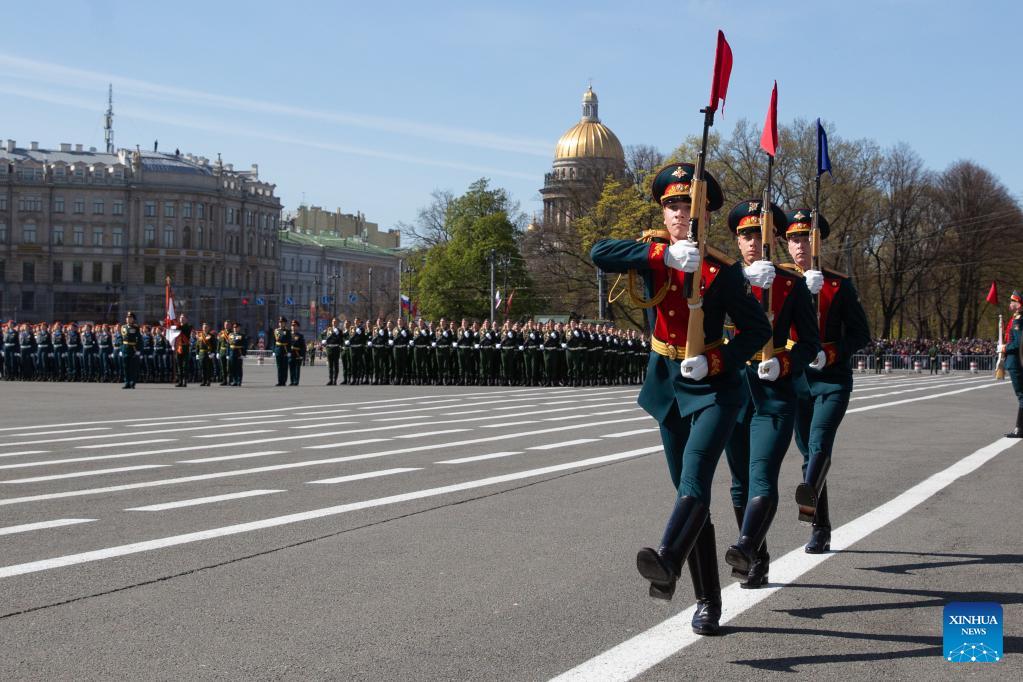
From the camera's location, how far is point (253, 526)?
362 inches

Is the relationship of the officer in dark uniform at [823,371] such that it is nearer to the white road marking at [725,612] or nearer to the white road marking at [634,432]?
the white road marking at [725,612]

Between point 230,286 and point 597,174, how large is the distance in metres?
67.4

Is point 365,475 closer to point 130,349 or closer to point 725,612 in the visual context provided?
point 725,612

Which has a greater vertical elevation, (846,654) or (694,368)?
(694,368)

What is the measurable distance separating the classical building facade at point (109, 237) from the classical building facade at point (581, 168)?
3295cm

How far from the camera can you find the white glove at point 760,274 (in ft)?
21.7

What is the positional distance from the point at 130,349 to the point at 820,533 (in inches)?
1227

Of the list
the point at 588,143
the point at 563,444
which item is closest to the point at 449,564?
the point at 563,444

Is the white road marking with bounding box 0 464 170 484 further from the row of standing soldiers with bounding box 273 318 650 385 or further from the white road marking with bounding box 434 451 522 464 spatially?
the row of standing soldiers with bounding box 273 318 650 385

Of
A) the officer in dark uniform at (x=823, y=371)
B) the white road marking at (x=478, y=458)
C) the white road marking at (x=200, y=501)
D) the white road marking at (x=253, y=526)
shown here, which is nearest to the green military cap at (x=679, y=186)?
the officer in dark uniform at (x=823, y=371)

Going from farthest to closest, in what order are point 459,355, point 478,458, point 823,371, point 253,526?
point 459,355 → point 478,458 → point 253,526 → point 823,371

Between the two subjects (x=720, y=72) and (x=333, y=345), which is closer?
(x=720, y=72)

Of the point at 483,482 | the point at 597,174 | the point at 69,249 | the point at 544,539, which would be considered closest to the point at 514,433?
the point at 483,482

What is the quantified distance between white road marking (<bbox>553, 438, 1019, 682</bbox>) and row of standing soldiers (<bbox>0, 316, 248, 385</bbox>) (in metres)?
29.4
